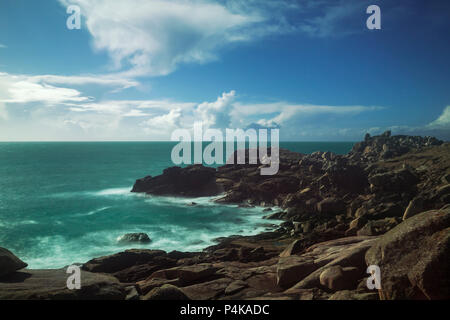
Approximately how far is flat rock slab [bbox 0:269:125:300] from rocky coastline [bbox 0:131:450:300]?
0.04 m

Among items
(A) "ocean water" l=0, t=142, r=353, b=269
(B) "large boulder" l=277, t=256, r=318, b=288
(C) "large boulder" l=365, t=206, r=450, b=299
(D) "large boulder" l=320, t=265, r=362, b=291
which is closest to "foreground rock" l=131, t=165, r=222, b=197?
(A) "ocean water" l=0, t=142, r=353, b=269

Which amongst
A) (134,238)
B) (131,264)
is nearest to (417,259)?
(131,264)

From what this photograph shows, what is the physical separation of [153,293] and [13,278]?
355 inches

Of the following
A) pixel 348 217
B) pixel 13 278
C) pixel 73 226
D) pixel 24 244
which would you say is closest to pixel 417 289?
pixel 13 278

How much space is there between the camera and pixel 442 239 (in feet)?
30.5

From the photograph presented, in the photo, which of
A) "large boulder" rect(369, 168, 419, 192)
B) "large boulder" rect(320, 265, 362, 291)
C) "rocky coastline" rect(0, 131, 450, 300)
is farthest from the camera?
"large boulder" rect(369, 168, 419, 192)

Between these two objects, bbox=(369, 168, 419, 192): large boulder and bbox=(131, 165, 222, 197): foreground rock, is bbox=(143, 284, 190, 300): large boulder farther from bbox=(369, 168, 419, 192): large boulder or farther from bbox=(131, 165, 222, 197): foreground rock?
bbox=(131, 165, 222, 197): foreground rock

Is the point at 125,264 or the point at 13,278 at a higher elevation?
the point at 13,278

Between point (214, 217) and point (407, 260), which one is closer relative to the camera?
point (407, 260)

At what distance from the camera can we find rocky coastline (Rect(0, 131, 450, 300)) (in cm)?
971

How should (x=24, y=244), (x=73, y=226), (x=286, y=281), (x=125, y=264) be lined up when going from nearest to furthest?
(x=286, y=281), (x=125, y=264), (x=24, y=244), (x=73, y=226)

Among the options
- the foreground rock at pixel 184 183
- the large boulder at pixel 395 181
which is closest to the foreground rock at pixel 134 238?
the foreground rock at pixel 184 183

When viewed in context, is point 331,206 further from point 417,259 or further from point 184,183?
point 184,183

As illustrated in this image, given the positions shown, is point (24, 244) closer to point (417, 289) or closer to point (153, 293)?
point (153, 293)
